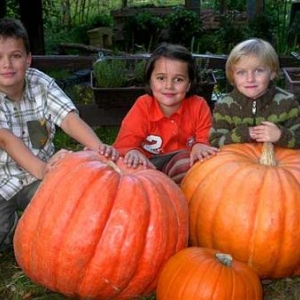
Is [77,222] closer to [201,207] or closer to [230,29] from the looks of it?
[201,207]

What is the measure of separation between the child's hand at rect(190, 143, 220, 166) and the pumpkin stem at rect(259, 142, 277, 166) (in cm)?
24

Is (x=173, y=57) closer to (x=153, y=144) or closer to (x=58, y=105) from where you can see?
(x=153, y=144)

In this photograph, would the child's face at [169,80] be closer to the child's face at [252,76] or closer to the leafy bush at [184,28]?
the child's face at [252,76]

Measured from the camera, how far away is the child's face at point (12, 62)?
9.59 ft

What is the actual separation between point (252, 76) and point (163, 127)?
61cm

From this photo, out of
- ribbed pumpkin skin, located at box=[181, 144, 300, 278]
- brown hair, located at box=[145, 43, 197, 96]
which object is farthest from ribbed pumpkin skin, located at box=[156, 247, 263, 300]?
brown hair, located at box=[145, 43, 197, 96]

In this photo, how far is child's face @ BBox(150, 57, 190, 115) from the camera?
3.18m

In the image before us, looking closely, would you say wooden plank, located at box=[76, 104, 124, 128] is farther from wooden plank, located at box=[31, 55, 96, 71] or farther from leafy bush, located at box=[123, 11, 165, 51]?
leafy bush, located at box=[123, 11, 165, 51]

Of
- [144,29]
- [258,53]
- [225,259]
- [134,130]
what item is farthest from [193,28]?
[225,259]

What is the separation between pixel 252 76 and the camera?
9.66ft

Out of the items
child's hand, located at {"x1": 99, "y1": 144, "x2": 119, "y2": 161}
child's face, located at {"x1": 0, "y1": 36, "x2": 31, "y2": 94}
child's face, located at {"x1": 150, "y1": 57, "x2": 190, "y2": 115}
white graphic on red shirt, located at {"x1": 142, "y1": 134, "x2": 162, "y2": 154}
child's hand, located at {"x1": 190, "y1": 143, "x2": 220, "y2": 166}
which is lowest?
white graphic on red shirt, located at {"x1": 142, "y1": 134, "x2": 162, "y2": 154}

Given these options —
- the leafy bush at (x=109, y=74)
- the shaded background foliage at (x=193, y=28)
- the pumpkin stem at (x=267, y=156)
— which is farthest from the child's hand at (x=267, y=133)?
the shaded background foliage at (x=193, y=28)

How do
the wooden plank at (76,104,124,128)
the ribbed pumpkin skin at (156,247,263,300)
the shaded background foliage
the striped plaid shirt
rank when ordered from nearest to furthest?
the ribbed pumpkin skin at (156,247,263,300) → the striped plaid shirt → the wooden plank at (76,104,124,128) → the shaded background foliage

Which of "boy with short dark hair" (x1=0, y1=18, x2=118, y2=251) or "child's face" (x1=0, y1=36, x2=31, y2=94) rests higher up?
"child's face" (x1=0, y1=36, x2=31, y2=94)
